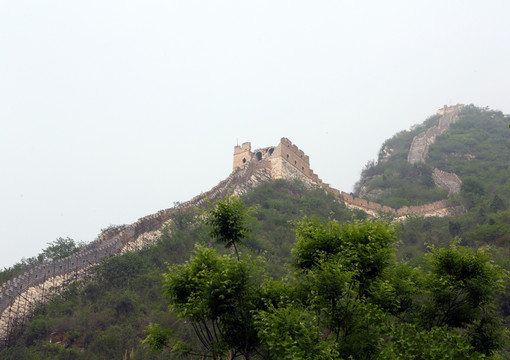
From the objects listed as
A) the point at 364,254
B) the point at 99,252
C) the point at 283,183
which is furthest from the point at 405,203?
the point at 364,254

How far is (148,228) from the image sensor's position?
108 ft

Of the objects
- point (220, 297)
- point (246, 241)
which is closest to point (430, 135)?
point (246, 241)

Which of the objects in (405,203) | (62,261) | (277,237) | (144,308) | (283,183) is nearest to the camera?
(144,308)

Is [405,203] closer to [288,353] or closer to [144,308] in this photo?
[144,308]

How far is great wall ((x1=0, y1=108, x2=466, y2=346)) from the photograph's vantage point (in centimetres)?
2447

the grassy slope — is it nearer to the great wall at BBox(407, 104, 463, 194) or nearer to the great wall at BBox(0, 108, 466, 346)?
the great wall at BBox(0, 108, 466, 346)

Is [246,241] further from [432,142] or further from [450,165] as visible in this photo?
[432,142]

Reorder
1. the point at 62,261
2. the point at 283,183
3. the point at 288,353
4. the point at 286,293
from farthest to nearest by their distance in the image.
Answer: the point at 283,183, the point at 62,261, the point at 286,293, the point at 288,353

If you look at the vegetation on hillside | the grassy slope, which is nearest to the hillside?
the grassy slope

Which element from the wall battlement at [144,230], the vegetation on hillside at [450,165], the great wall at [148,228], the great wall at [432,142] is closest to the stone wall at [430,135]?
the great wall at [432,142]

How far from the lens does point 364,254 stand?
10305mm

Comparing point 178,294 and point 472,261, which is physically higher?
point 178,294

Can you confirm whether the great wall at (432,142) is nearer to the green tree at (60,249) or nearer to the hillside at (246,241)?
the hillside at (246,241)

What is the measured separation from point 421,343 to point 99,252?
23919 mm
